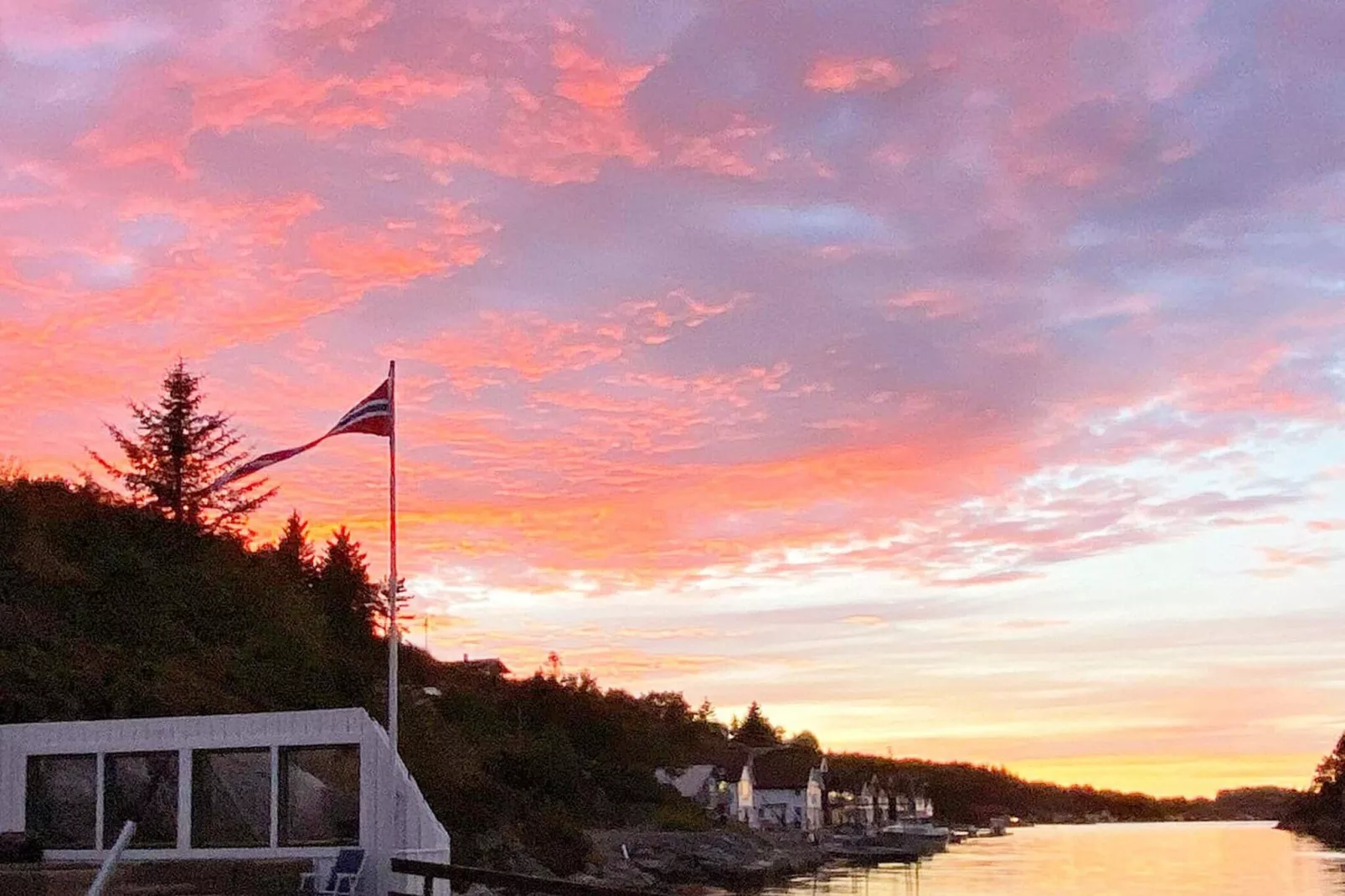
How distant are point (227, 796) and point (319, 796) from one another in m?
1.91

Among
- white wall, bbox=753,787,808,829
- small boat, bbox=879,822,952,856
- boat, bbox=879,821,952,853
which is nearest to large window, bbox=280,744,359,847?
small boat, bbox=879,822,952,856

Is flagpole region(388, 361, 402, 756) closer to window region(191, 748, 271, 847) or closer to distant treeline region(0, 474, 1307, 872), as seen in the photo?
window region(191, 748, 271, 847)

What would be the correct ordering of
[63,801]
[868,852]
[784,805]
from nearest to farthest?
[63,801] → [868,852] → [784,805]

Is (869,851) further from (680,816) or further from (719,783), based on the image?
(680,816)

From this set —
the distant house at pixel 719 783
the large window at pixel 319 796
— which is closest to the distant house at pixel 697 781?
the distant house at pixel 719 783

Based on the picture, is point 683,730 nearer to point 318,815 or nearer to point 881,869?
point 881,869

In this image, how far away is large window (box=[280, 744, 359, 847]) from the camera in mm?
23875

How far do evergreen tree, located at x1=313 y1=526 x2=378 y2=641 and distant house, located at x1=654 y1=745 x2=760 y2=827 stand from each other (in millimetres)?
42371

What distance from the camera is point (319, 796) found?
956 inches

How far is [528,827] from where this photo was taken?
65.6 metres

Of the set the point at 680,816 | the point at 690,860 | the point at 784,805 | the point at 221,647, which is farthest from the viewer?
the point at 784,805

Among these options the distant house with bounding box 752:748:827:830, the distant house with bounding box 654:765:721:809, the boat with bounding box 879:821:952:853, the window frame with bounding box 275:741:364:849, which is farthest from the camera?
the distant house with bounding box 752:748:827:830

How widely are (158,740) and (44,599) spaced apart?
29288 millimetres

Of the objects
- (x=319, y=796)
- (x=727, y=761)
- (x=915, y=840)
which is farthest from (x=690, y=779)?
(x=319, y=796)
